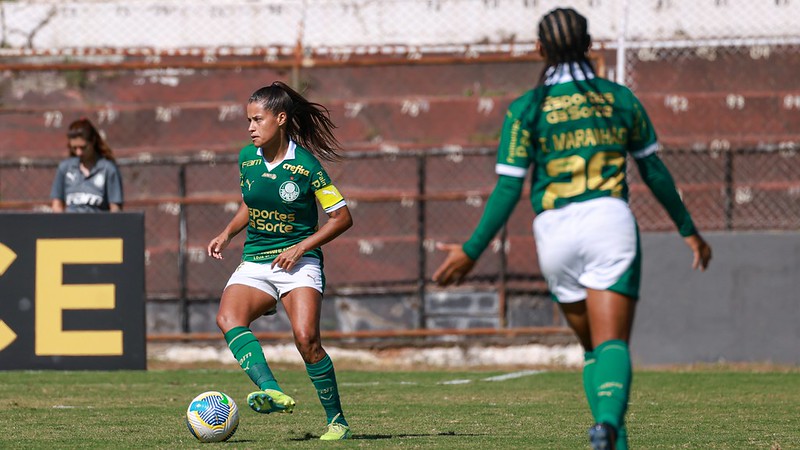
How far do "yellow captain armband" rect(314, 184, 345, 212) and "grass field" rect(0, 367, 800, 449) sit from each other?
1296 mm

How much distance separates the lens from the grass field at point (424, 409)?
730 cm

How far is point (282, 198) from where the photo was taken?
7449mm

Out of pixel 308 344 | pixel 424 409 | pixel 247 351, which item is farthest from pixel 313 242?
pixel 424 409

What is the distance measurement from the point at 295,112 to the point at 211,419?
1842mm

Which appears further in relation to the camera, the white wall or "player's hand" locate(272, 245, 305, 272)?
the white wall

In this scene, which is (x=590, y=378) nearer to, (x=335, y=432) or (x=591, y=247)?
(x=591, y=247)

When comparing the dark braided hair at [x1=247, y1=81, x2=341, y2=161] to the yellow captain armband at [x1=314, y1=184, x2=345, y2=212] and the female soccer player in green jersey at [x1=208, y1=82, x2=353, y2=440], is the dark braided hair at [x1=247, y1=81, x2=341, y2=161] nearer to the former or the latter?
the female soccer player in green jersey at [x1=208, y1=82, x2=353, y2=440]

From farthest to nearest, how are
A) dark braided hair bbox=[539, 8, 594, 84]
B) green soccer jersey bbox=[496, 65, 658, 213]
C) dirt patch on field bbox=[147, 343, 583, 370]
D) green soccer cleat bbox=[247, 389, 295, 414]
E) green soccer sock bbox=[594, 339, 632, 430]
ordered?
dirt patch on field bbox=[147, 343, 583, 370] → green soccer cleat bbox=[247, 389, 295, 414] → dark braided hair bbox=[539, 8, 594, 84] → green soccer jersey bbox=[496, 65, 658, 213] → green soccer sock bbox=[594, 339, 632, 430]

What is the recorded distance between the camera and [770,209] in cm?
1523

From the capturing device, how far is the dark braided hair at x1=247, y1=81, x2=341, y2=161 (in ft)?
24.7

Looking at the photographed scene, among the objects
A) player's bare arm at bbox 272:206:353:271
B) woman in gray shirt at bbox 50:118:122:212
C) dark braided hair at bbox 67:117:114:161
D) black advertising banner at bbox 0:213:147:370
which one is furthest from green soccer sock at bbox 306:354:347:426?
dark braided hair at bbox 67:117:114:161

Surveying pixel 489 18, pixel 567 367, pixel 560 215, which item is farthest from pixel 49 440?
pixel 489 18

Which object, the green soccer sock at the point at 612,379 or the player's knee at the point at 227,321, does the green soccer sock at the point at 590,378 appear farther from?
the player's knee at the point at 227,321

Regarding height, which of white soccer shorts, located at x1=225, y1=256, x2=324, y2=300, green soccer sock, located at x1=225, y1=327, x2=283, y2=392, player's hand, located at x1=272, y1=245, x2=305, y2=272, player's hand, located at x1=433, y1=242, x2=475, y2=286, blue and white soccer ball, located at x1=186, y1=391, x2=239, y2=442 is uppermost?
player's hand, located at x1=433, y1=242, x2=475, y2=286
